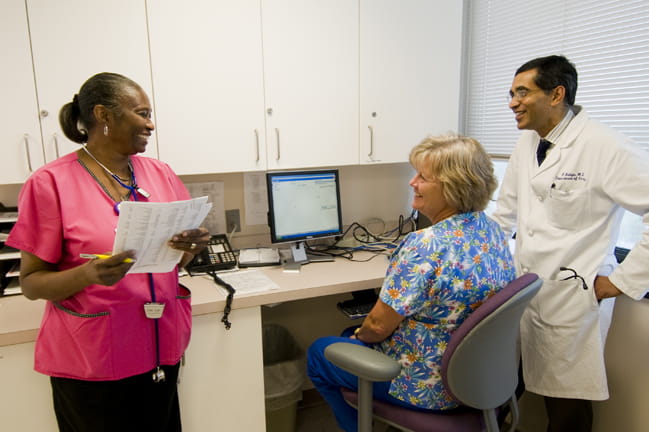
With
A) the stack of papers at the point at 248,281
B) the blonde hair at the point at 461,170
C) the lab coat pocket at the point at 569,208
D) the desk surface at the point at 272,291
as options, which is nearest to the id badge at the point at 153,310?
the desk surface at the point at 272,291

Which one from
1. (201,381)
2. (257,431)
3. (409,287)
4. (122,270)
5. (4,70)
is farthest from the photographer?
(257,431)

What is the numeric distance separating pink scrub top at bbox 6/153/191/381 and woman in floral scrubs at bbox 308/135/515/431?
0.67 meters

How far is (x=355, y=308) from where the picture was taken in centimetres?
187

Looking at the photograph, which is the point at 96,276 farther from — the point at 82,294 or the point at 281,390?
the point at 281,390

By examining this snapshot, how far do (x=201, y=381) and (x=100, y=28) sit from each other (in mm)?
1354

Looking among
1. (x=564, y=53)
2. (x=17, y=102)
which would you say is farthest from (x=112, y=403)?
(x=564, y=53)

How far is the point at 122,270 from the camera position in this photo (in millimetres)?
1055

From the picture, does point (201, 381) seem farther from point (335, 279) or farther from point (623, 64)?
point (623, 64)

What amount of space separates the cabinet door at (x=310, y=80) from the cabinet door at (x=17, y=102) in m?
0.86

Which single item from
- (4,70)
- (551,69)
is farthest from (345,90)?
(4,70)

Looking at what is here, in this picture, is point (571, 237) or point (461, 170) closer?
point (461, 170)

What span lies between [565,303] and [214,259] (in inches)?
55.0

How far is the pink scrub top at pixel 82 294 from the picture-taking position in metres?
1.09

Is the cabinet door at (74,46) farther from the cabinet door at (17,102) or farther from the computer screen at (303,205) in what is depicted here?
the computer screen at (303,205)
